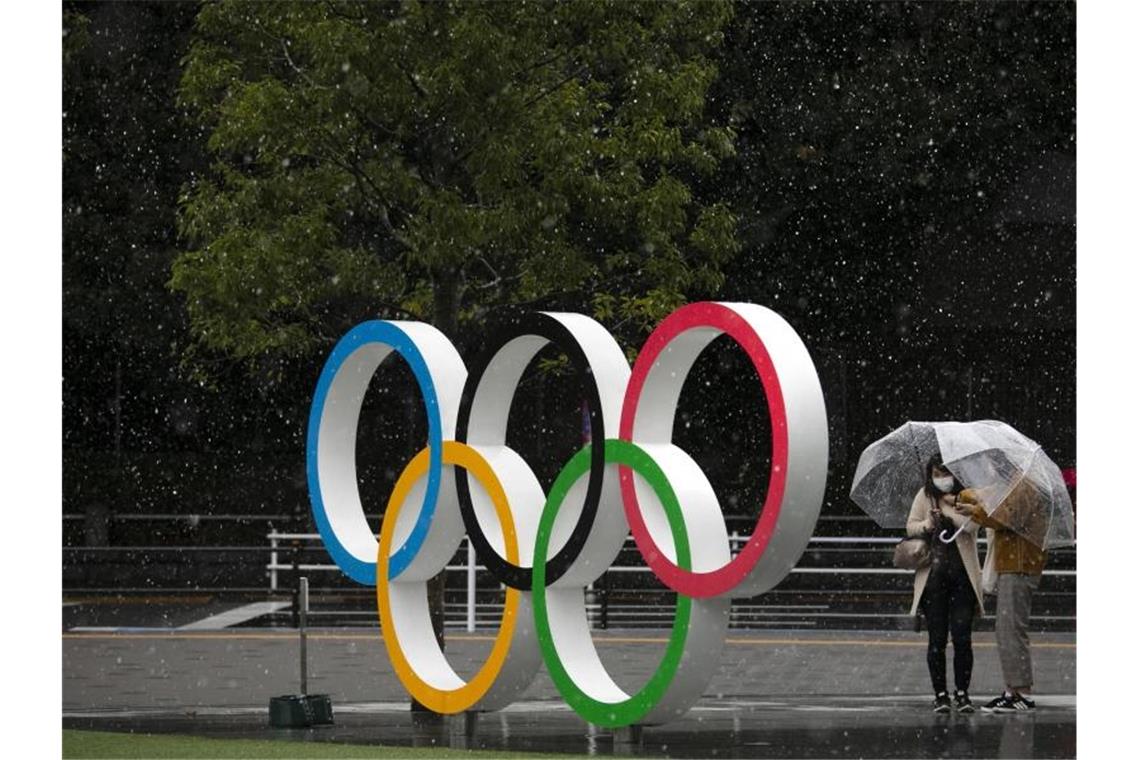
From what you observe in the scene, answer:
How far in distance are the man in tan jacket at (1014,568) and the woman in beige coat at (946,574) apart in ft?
0.51

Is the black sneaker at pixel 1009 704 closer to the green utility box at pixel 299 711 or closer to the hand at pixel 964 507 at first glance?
the hand at pixel 964 507

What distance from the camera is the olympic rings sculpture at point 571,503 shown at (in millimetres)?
11359

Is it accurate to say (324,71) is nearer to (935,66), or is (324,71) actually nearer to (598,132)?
(598,132)

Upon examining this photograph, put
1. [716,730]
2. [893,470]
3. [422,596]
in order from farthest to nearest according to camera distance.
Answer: [893,470] → [716,730] → [422,596]

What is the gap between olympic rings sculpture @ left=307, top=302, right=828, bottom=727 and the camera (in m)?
11.4

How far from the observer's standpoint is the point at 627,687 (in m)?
16.8

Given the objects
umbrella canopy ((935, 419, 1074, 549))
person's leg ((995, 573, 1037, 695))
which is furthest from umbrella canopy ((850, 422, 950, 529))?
person's leg ((995, 573, 1037, 695))

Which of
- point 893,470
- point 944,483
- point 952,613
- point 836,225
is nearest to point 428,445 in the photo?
point 893,470

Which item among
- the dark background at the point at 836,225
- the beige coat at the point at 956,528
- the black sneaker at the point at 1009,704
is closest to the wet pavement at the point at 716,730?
the black sneaker at the point at 1009,704

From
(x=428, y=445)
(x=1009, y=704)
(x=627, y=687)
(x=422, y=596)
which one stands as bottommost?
(x=627, y=687)

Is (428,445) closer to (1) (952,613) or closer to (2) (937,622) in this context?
(2) (937,622)

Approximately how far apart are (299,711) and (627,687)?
11.4 feet

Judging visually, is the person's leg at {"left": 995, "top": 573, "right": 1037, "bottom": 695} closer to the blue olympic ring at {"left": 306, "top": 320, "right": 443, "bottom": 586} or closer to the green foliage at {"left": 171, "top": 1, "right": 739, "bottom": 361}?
the blue olympic ring at {"left": 306, "top": 320, "right": 443, "bottom": 586}
